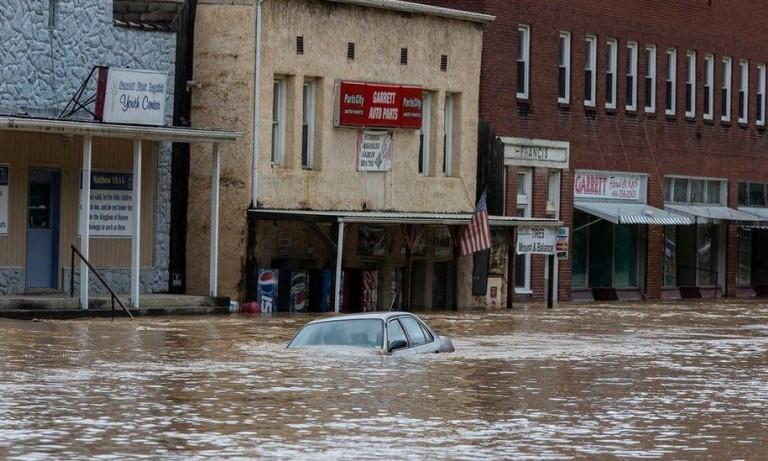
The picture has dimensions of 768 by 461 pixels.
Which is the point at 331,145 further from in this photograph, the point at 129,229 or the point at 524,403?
the point at 524,403

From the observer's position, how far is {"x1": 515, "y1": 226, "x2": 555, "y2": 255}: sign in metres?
44.6

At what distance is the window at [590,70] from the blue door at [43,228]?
20.3 meters

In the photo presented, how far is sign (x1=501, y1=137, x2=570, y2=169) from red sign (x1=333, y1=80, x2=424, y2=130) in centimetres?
545

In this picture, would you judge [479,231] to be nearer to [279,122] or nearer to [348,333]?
[279,122]

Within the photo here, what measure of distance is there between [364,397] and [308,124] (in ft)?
72.4

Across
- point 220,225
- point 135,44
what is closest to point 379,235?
point 220,225

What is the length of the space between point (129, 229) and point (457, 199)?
10183mm

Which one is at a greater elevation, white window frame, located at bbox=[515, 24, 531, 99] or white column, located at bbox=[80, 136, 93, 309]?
white window frame, located at bbox=[515, 24, 531, 99]

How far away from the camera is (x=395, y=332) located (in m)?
24.3

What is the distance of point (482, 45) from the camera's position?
46.6m

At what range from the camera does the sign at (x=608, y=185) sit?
5200 centimetres

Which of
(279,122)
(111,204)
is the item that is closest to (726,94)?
(279,122)

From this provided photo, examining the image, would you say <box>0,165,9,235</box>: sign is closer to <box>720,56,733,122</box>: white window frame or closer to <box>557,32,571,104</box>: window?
<box>557,32,571,104</box>: window

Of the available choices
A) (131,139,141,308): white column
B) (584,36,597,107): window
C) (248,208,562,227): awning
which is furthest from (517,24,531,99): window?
(131,139,141,308): white column
